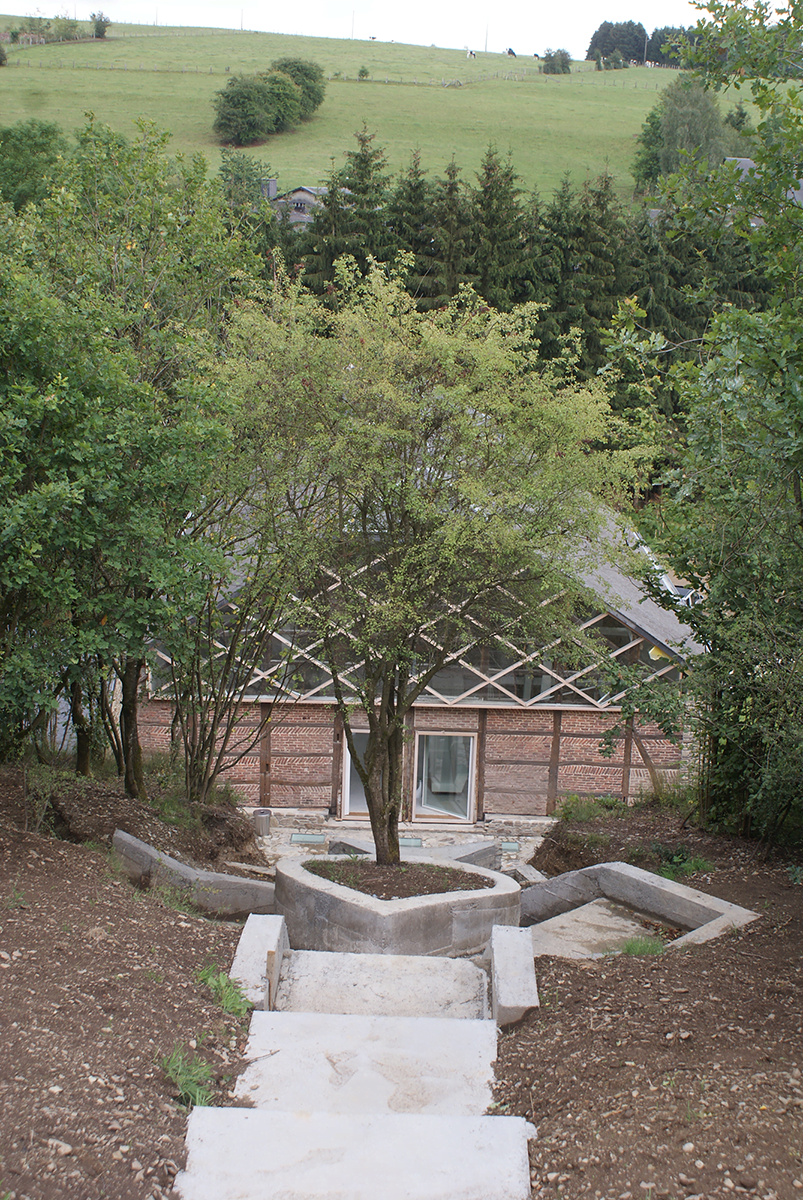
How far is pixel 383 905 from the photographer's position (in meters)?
7.66

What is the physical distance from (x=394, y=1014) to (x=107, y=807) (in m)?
4.92

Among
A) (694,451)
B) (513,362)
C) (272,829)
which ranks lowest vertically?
(272,829)

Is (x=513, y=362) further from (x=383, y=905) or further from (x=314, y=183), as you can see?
(x=314, y=183)

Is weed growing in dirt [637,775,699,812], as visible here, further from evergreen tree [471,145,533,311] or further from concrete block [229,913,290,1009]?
evergreen tree [471,145,533,311]

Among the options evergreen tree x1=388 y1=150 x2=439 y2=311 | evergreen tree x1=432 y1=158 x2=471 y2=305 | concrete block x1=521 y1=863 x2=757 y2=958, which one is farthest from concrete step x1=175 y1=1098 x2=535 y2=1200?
evergreen tree x1=388 y1=150 x2=439 y2=311

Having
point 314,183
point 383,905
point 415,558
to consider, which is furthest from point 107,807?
point 314,183

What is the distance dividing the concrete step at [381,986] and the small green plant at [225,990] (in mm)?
599

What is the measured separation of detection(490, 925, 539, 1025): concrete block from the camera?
560cm

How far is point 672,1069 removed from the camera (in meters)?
4.54

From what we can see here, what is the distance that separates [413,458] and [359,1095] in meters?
5.58

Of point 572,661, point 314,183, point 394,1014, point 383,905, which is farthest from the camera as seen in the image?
point 314,183

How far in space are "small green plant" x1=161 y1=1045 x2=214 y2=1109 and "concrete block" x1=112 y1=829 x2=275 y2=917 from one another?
367 centimetres

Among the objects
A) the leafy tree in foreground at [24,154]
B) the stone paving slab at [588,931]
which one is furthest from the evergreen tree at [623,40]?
the stone paving slab at [588,931]

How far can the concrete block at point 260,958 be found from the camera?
18.4ft
